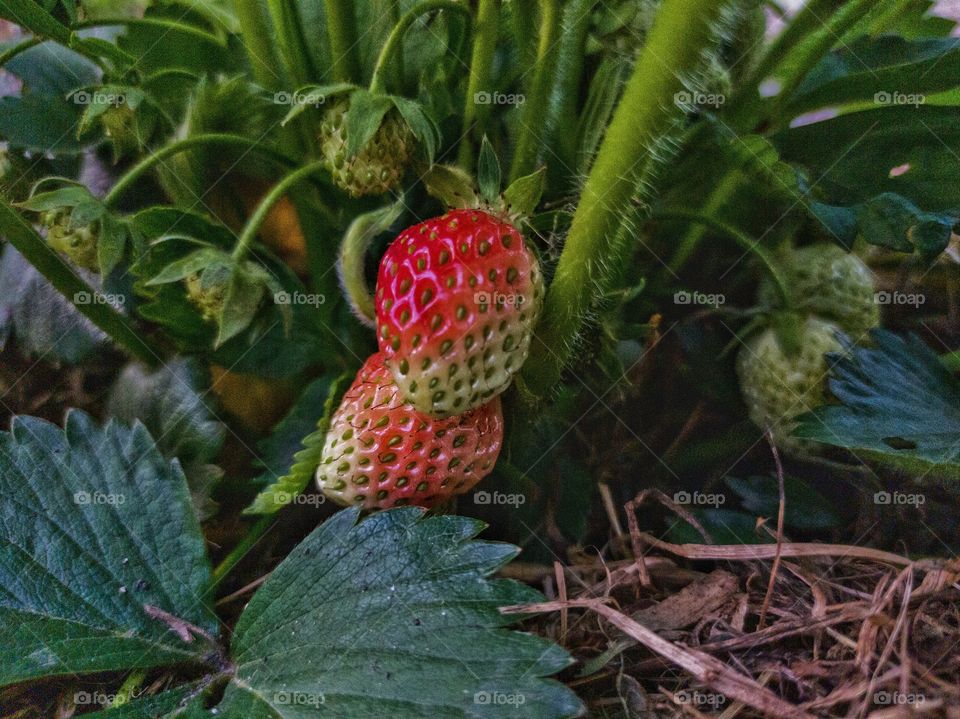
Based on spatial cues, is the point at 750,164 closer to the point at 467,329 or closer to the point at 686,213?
the point at 686,213

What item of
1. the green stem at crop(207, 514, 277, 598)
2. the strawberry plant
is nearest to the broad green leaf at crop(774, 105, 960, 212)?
the strawberry plant

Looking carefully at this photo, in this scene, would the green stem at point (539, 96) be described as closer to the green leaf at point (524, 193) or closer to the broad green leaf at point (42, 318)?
the green leaf at point (524, 193)

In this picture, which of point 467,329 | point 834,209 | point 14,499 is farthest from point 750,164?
point 14,499

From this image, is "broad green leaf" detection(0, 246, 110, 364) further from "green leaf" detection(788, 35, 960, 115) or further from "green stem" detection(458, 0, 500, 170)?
"green leaf" detection(788, 35, 960, 115)

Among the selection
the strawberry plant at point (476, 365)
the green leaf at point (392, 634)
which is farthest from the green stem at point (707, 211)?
the green leaf at point (392, 634)

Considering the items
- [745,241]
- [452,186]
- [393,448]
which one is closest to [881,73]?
[745,241]

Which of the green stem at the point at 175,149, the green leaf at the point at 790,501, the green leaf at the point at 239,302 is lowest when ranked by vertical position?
the green leaf at the point at 790,501

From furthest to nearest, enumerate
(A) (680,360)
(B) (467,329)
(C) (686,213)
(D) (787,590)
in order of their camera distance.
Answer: (A) (680,360)
(C) (686,213)
(D) (787,590)
(B) (467,329)
